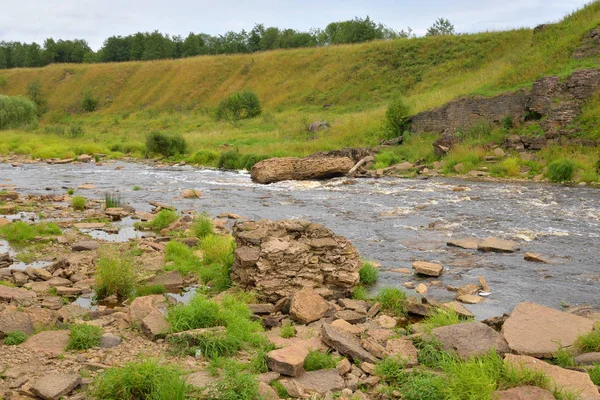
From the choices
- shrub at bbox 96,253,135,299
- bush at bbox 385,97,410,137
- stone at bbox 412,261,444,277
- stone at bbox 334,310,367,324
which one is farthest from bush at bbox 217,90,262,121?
stone at bbox 334,310,367,324

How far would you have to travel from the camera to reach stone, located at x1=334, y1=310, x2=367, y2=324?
23.4 ft

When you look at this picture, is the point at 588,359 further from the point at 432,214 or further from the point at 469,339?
the point at 432,214

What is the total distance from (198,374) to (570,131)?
21836 millimetres

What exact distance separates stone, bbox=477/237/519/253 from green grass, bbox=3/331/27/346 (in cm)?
844

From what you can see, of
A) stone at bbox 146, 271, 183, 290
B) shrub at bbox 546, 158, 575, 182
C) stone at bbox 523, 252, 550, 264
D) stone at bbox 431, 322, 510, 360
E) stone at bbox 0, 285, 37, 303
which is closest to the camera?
stone at bbox 431, 322, 510, 360

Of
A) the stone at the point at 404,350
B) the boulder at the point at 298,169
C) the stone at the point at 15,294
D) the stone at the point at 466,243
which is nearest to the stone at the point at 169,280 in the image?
the stone at the point at 15,294

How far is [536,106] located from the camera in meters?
24.7

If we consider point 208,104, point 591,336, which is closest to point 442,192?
point 591,336

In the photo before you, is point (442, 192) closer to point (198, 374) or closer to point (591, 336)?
point (591, 336)

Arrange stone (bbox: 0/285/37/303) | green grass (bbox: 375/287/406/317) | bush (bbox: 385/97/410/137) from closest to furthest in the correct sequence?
stone (bbox: 0/285/37/303) < green grass (bbox: 375/287/406/317) < bush (bbox: 385/97/410/137)

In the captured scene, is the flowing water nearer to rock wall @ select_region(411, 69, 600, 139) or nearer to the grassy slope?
rock wall @ select_region(411, 69, 600, 139)

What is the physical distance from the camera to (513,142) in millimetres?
23812

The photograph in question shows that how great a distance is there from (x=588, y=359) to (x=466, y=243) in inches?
240

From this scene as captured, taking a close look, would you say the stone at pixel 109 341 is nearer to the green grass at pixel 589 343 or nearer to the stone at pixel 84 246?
the green grass at pixel 589 343
